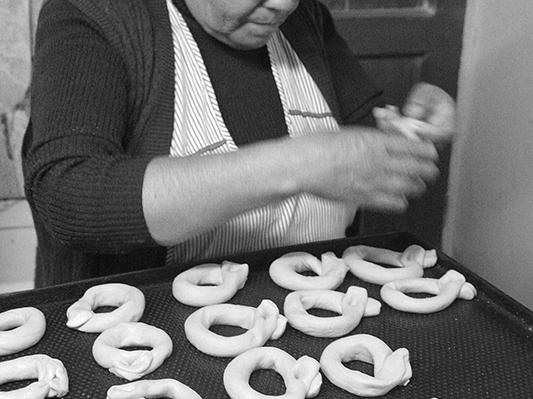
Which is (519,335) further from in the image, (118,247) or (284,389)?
(118,247)

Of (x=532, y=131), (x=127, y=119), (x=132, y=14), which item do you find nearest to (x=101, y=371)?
(x=127, y=119)

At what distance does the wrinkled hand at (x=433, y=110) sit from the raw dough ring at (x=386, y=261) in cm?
18

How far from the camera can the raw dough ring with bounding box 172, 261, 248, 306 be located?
34.8 inches

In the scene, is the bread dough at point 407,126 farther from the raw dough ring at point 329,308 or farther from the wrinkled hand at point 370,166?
the raw dough ring at point 329,308

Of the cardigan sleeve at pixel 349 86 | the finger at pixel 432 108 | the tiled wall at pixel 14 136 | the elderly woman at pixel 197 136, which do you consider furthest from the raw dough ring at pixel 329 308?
the tiled wall at pixel 14 136

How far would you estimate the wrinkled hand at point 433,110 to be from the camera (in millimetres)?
934

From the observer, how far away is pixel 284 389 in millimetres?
765

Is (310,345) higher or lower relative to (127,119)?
lower

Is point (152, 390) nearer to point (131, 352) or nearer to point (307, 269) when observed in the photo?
point (131, 352)

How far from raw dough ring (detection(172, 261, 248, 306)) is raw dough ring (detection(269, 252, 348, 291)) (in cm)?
5

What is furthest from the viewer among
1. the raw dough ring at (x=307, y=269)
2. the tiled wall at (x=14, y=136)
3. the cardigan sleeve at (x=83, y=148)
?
the tiled wall at (x=14, y=136)

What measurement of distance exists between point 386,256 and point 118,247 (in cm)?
39

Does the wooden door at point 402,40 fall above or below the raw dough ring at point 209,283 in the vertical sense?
above

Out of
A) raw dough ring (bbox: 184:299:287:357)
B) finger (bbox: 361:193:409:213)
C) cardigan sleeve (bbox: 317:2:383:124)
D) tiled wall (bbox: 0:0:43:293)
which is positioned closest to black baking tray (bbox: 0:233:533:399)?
raw dough ring (bbox: 184:299:287:357)
